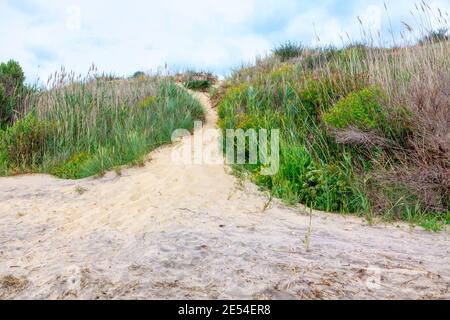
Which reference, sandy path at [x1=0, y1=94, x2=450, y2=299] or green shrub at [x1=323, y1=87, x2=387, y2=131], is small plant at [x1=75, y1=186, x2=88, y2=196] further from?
green shrub at [x1=323, y1=87, x2=387, y2=131]

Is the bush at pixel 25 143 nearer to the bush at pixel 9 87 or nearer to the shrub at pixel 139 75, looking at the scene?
the bush at pixel 9 87

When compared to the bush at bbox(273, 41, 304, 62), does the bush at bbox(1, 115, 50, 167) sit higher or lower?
lower

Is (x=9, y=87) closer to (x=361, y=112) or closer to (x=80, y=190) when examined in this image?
(x=80, y=190)

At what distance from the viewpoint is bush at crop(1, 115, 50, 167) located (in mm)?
8602

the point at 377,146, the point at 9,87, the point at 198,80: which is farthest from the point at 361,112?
the point at 198,80

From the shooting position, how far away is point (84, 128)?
941cm

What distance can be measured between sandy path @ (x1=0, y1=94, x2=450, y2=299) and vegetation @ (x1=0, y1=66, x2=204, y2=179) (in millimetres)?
1640

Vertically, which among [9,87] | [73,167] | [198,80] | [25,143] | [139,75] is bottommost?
[73,167]

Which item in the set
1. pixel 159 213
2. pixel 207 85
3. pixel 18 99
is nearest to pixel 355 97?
pixel 159 213

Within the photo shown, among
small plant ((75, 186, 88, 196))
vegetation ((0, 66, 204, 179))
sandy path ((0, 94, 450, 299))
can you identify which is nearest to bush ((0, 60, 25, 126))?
vegetation ((0, 66, 204, 179))

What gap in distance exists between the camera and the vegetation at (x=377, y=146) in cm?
534

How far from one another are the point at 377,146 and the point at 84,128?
5907 millimetres

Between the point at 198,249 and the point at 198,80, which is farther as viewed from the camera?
the point at 198,80

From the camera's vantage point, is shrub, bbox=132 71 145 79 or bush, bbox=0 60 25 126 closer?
bush, bbox=0 60 25 126
